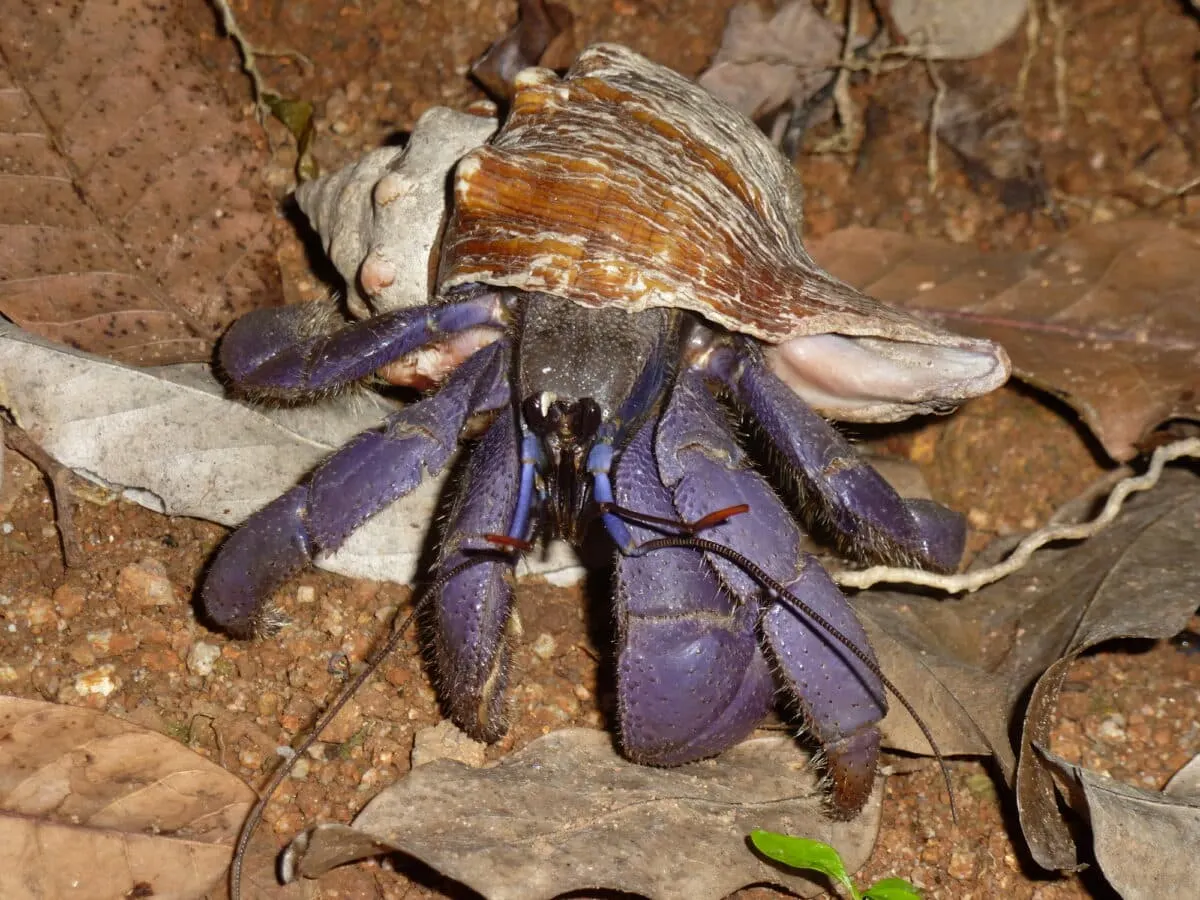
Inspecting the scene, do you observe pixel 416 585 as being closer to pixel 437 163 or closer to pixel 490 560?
pixel 490 560

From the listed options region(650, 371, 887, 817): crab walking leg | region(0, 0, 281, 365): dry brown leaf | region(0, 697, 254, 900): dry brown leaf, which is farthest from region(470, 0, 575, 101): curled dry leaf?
region(0, 697, 254, 900): dry brown leaf

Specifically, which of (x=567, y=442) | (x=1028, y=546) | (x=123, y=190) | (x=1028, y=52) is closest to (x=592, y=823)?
(x=567, y=442)

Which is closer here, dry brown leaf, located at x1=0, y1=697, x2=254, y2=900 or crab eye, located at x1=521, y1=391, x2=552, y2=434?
dry brown leaf, located at x1=0, y1=697, x2=254, y2=900

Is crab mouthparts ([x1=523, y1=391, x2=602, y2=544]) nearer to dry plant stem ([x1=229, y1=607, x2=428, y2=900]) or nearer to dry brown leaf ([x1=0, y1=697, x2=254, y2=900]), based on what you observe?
dry plant stem ([x1=229, y1=607, x2=428, y2=900])

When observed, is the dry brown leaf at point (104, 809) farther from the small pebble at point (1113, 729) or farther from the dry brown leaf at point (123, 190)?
the small pebble at point (1113, 729)

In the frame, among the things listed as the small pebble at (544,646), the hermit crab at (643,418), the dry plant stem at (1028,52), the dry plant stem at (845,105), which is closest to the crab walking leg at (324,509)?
the hermit crab at (643,418)

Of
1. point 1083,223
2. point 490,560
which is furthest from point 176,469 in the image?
point 1083,223
